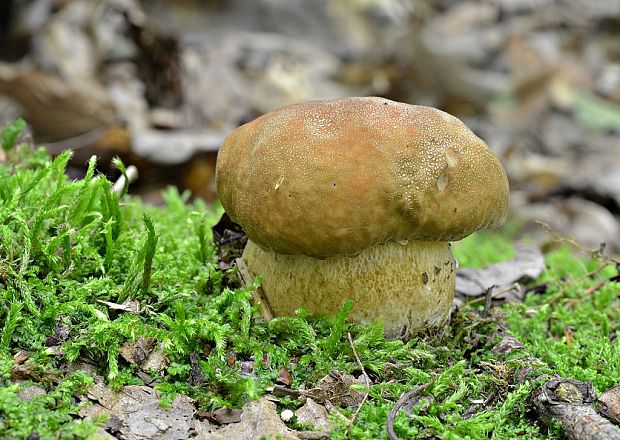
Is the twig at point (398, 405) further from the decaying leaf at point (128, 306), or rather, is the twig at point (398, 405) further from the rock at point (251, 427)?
the decaying leaf at point (128, 306)

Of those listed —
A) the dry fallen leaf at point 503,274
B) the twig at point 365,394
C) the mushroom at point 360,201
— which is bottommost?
the dry fallen leaf at point 503,274

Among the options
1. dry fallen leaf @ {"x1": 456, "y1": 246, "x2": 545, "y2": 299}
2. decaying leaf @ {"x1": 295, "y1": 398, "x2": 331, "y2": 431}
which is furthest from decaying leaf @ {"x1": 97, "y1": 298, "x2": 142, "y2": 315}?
dry fallen leaf @ {"x1": 456, "y1": 246, "x2": 545, "y2": 299}

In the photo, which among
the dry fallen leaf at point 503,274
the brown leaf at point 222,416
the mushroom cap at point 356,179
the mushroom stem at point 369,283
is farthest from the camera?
the dry fallen leaf at point 503,274

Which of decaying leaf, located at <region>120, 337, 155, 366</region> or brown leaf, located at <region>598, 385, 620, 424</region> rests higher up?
decaying leaf, located at <region>120, 337, 155, 366</region>

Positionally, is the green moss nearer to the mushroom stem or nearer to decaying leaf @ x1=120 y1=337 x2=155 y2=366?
the mushroom stem

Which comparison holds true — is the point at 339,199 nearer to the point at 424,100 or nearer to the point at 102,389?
the point at 102,389

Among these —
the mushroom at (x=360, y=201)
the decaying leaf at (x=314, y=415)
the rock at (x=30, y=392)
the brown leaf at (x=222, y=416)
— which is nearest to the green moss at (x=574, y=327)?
the mushroom at (x=360, y=201)

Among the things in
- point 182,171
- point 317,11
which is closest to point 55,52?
point 182,171
